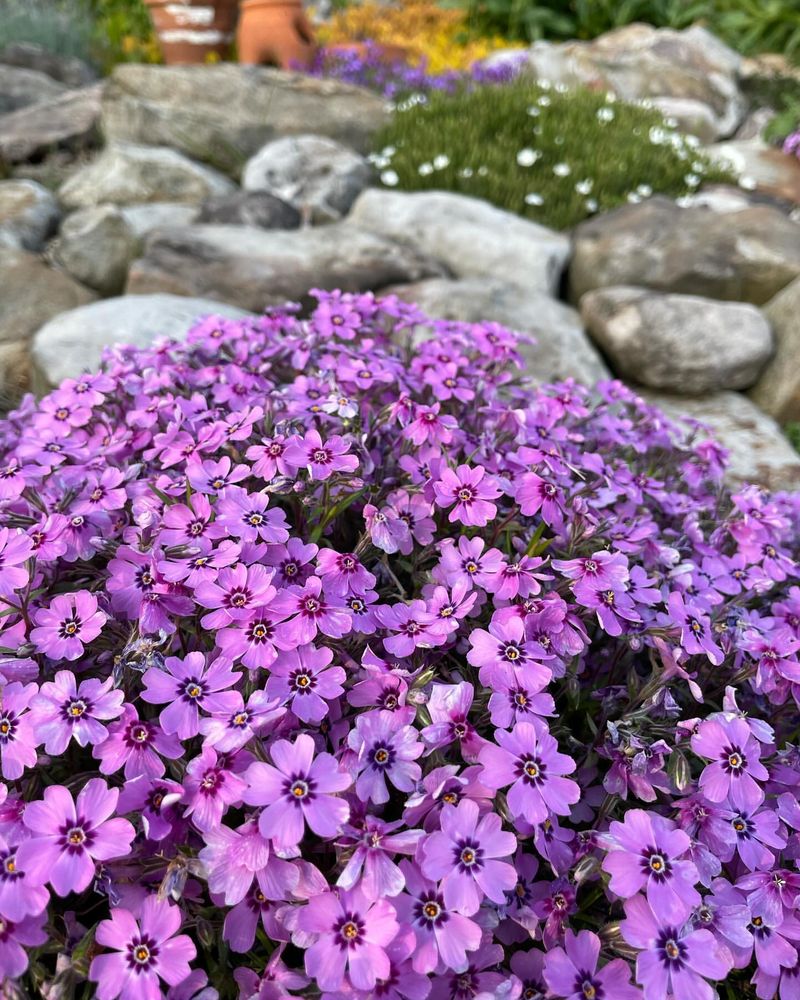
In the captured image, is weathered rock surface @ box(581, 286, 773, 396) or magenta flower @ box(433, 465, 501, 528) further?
weathered rock surface @ box(581, 286, 773, 396)

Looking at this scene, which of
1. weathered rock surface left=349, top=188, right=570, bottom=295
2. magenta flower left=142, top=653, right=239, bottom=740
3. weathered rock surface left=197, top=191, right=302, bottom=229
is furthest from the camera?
weathered rock surface left=197, top=191, right=302, bottom=229

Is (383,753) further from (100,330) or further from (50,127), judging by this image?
(50,127)

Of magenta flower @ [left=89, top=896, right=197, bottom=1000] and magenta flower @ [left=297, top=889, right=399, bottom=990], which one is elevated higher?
magenta flower @ [left=297, top=889, right=399, bottom=990]

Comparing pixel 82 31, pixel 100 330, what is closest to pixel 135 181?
pixel 100 330

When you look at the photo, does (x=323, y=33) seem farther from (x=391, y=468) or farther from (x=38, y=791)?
(x=38, y=791)

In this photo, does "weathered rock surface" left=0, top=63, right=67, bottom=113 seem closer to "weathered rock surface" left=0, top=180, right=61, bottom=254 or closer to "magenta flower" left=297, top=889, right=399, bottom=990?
"weathered rock surface" left=0, top=180, right=61, bottom=254

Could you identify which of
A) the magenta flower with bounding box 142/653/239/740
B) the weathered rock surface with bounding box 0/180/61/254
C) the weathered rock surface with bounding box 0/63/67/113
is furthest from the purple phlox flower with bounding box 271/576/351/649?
the weathered rock surface with bounding box 0/63/67/113

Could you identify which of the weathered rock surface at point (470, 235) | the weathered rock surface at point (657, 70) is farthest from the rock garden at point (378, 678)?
the weathered rock surface at point (657, 70)
